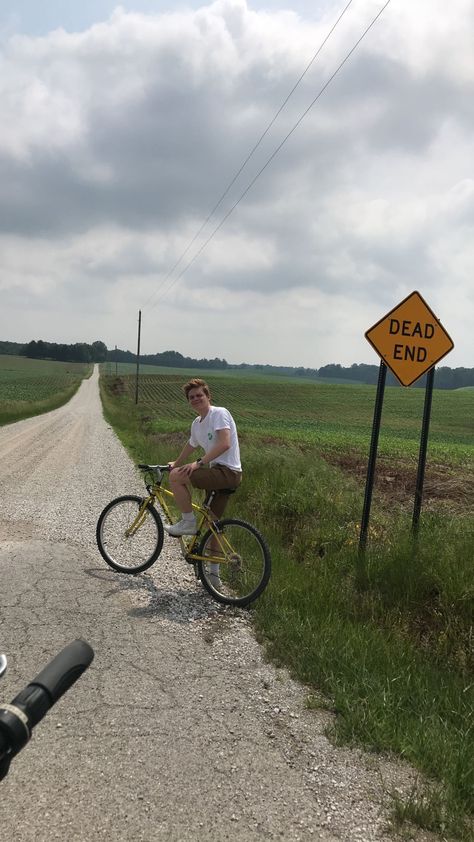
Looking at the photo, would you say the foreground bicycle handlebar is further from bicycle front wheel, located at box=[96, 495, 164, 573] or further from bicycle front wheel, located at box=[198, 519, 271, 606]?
bicycle front wheel, located at box=[96, 495, 164, 573]

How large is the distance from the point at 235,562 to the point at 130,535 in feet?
4.74

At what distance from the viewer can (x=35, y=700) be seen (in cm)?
101

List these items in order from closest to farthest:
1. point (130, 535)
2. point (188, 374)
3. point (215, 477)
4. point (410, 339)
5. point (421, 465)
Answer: point (215, 477) → point (130, 535) → point (410, 339) → point (421, 465) → point (188, 374)

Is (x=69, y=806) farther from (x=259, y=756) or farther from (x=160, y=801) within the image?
(x=259, y=756)

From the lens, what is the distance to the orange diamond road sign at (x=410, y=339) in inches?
238

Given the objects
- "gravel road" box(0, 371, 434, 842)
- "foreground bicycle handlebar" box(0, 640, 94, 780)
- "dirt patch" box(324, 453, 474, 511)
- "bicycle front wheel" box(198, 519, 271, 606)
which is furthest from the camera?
"dirt patch" box(324, 453, 474, 511)

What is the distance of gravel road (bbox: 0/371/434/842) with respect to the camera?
2.27 metres

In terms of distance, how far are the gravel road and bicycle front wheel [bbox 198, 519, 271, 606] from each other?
20cm

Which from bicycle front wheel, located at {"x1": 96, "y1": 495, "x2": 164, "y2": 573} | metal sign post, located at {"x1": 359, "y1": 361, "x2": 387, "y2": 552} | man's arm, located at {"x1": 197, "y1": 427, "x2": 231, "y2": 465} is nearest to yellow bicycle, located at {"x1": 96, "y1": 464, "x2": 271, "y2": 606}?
bicycle front wheel, located at {"x1": 96, "y1": 495, "x2": 164, "y2": 573}

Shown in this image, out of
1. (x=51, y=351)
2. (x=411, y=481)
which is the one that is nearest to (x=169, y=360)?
(x=51, y=351)

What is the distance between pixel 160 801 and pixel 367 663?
5.93 feet

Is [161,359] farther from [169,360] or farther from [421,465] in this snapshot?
[421,465]

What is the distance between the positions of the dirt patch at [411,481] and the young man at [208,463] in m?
6.63

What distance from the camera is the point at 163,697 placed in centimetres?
319
